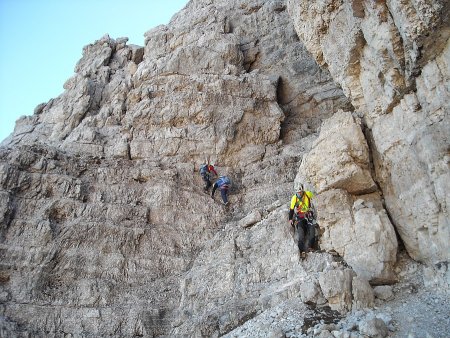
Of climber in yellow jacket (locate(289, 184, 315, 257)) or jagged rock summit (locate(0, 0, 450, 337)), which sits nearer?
jagged rock summit (locate(0, 0, 450, 337))

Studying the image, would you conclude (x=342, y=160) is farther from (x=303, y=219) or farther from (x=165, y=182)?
(x=165, y=182)

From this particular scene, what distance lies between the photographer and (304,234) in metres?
14.7

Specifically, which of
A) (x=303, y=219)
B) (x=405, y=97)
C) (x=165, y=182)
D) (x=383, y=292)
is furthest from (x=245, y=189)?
(x=383, y=292)

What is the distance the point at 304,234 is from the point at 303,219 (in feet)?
1.87

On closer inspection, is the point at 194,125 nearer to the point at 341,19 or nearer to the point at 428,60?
the point at 341,19

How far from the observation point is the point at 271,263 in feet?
48.2

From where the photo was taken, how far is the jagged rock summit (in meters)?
11.6

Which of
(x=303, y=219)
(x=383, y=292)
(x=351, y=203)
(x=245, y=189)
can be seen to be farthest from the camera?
(x=245, y=189)

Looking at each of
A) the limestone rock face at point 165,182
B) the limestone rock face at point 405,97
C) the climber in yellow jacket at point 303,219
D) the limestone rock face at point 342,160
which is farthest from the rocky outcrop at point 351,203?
the limestone rock face at point 165,182

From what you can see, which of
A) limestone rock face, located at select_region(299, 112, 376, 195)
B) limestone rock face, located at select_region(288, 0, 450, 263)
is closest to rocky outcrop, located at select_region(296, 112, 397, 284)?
limestone rock face, located at select_region(299, 112, 376, 195)

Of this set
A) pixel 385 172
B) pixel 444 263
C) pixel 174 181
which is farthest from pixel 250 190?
pixel 444 263

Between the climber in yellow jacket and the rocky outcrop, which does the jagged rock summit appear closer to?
the rocky outcrop

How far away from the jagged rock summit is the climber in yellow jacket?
437 millimetres

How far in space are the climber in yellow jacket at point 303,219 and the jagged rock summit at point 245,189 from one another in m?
0.44
